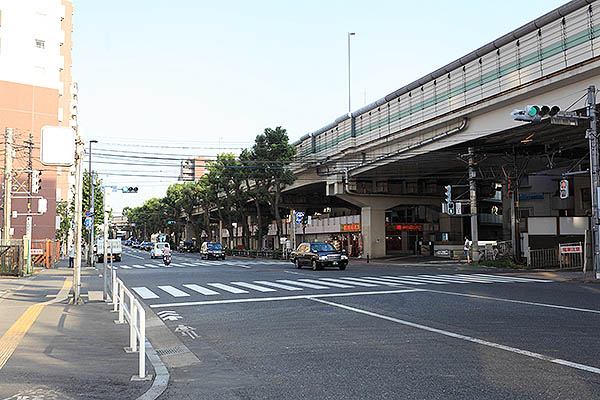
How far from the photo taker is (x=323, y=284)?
21.3 meters

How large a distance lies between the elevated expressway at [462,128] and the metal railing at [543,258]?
5171 millimetres

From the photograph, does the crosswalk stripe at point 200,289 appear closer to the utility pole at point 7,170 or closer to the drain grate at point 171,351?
the drain grate at point 171,351

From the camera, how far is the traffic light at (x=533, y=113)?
64.6 feet

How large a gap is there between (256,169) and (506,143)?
24.6 meters

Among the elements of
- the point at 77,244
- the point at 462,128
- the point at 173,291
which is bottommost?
the point at 173,291

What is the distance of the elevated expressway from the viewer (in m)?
24.5

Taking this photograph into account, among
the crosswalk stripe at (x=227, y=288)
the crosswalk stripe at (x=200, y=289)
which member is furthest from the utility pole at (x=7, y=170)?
the crosswalk stripe at (x=227, y=288)

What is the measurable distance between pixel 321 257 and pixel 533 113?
1579 centimetres

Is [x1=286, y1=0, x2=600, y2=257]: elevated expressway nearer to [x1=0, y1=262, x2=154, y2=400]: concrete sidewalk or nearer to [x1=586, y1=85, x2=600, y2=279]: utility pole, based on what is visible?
[x1=586, y1=85, x2=600, y2=279]: utility pole

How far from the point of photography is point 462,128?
31.9m

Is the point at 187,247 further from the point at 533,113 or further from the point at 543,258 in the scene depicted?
the point at 533,113

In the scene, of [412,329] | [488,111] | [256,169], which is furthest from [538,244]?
[412,329]

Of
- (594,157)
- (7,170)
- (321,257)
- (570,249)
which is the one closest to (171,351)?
(594,157)

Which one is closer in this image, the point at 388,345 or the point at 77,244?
the point at 388,345
